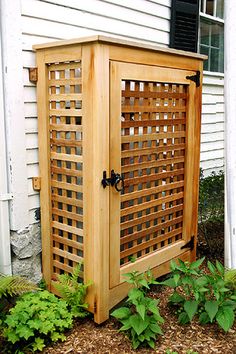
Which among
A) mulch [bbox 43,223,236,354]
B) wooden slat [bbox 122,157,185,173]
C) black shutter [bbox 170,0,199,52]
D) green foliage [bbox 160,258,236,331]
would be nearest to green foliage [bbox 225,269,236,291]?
green foliage [bbox 160,258,236,331]

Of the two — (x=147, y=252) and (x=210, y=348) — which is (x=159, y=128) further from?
(x=210, y=348)

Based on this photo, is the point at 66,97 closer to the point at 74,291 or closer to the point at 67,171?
the point at 67,171

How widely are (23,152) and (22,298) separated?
3.81 feet

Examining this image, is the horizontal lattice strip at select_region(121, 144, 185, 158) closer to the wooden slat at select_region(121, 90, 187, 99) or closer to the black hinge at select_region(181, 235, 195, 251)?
the wooden slat at select_region(121, 90, 187, 99)

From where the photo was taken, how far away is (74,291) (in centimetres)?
306

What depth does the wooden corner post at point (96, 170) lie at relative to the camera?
9.07 feet

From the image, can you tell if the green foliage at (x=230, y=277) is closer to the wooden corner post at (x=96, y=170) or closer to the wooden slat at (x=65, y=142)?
the wooden corner post at (x=96, y=170)

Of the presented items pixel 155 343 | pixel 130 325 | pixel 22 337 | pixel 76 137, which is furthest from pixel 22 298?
pixel 76 137

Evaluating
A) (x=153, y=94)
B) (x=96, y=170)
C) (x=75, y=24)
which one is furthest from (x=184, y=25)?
(x=96, y=170)

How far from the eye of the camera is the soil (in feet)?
9.33

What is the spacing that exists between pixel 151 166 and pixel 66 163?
75 cm

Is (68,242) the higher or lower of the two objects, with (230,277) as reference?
higher

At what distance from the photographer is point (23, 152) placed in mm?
3225

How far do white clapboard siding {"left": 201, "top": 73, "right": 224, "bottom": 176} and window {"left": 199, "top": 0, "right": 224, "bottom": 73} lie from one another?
0.80 ft
